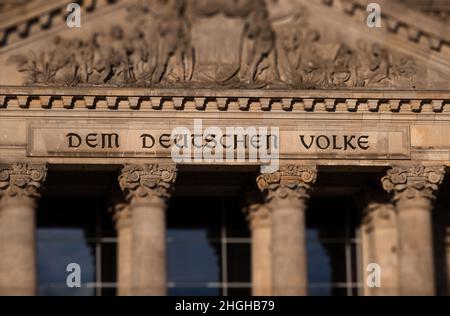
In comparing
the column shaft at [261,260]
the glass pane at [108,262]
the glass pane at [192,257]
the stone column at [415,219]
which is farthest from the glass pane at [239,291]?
the stone column at [415,219]

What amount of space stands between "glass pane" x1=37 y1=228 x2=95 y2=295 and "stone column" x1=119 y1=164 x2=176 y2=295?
5185 mm

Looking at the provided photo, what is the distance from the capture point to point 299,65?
195ft

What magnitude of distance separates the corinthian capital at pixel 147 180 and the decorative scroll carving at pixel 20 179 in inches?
97.9

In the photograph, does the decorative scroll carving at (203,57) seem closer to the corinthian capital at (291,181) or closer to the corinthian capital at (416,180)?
the corinthian capital at (291,181)

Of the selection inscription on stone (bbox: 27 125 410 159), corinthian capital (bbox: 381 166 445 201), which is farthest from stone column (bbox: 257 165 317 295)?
corinthian capital (bbox: 381 166 445 201)

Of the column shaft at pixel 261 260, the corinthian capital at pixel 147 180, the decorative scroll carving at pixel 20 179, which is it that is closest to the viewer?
the decorative scroll carving at pixel 20 179

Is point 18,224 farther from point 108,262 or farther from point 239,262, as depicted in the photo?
point 239,262

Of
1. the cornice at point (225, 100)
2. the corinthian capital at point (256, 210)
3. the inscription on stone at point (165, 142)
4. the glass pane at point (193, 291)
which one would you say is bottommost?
the glass pane at point (193, 291)

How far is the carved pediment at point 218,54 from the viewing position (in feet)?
193

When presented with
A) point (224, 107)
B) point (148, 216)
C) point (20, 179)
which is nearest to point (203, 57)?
point (224, 107)

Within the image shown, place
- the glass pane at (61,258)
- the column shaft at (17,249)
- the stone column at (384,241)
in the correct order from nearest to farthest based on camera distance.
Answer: the column shaft at (17,249) < the stone column at (384,241) < the glass pane at (61,258)

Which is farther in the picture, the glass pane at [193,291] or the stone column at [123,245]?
the glass pane at [193,291]

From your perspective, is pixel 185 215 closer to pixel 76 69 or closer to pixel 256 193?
pixel 256 193
